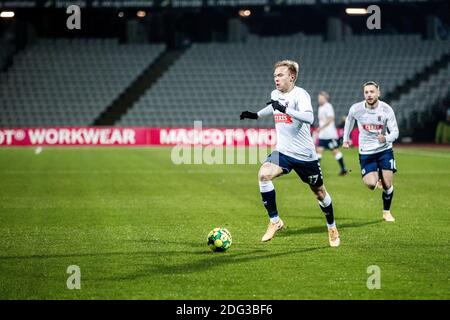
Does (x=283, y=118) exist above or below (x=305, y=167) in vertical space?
above

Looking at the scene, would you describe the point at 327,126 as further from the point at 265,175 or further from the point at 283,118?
the point at 283,118

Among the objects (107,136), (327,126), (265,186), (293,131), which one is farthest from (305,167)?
(107,136)

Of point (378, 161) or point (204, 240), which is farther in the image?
point (378, 161)

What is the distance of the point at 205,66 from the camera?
164ft

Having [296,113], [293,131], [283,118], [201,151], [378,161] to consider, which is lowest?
[201,151]

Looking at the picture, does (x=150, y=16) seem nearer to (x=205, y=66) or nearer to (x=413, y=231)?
(x=205, y=66)

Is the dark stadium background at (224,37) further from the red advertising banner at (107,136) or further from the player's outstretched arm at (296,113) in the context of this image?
the player's outstretched arm at (296,113)

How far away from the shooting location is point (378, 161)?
14.4m

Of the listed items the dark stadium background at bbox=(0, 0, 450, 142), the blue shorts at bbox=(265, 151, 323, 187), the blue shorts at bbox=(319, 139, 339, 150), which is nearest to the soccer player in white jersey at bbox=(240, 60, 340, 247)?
the blue shorts at bbox=(265, 151, 323, 187)

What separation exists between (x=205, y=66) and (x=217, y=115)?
4.81 meters

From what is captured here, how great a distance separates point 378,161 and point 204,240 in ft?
13.7

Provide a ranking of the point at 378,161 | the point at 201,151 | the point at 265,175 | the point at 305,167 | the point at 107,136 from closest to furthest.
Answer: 1. the point at 305,167
2. the point at 265,175
3. the point at 378,161
4. the point at 201,151
5. the point at 107,136
